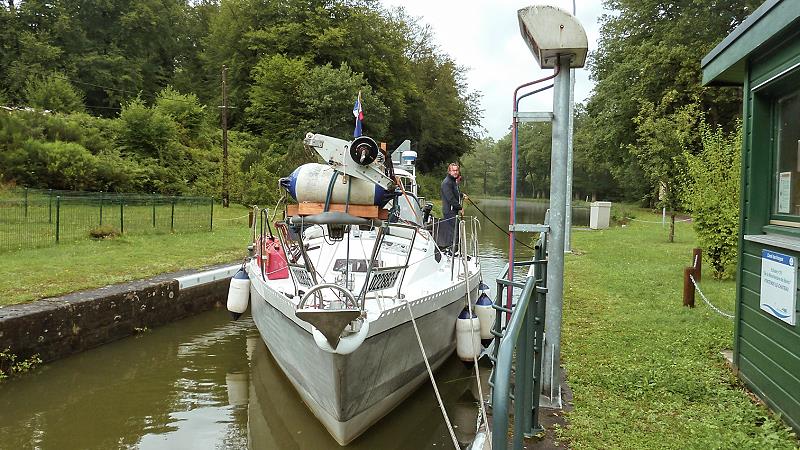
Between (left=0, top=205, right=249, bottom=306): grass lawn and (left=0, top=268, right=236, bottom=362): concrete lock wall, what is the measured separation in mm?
446

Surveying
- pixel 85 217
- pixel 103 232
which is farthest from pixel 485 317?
pixel 85 217

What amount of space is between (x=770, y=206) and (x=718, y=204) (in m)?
6.12

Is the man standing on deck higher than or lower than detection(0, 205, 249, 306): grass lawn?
higher

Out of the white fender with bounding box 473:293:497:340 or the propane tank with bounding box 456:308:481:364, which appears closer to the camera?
the propane tank with bounding box 456:308:481:364

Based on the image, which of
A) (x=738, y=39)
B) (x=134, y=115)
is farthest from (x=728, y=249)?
(x=134, y=115)

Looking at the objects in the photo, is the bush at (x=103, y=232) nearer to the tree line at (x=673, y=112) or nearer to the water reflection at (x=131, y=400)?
the water reflection at (x=131, y=400)

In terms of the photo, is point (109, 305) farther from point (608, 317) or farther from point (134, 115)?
point (134, 115)

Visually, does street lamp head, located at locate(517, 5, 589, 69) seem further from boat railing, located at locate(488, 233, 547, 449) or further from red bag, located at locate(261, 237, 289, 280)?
red bag, located at locate(261, 237, 289, 280)

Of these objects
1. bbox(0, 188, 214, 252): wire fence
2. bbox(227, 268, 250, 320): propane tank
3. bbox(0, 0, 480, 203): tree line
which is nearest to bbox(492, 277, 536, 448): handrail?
bbox(227, 268, 250, 320): propane tank

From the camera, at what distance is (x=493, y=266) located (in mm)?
16875

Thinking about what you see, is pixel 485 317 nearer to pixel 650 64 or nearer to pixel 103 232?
pixel 103 232

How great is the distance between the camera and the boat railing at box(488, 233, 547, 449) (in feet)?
7.45

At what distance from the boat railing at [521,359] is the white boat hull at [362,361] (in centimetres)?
Answer: 178

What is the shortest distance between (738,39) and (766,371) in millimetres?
2822
